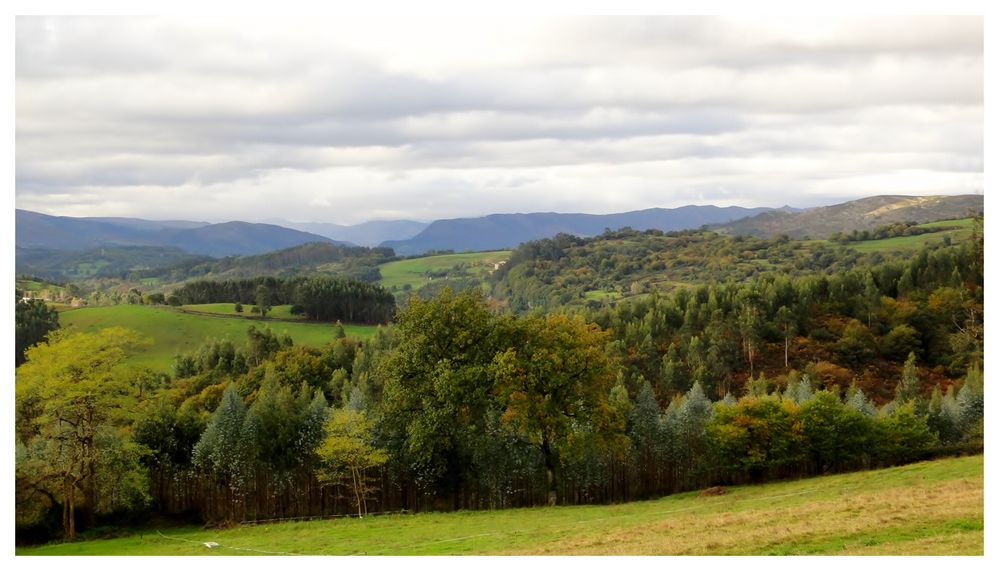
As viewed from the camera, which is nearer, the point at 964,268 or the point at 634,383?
the point at 634,383

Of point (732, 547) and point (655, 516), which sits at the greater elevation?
point (732, 547)

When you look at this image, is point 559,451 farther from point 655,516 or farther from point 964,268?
point 964,268

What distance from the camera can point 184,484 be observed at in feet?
152

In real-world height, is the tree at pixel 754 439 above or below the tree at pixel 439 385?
below

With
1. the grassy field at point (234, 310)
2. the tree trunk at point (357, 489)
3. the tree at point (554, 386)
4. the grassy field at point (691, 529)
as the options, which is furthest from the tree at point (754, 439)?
the grassy field at point (234, 310)

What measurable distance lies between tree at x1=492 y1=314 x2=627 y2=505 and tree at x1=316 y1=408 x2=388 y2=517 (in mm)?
8050

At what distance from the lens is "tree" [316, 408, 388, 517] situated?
43.4 meters

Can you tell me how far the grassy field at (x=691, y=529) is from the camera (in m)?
24.7

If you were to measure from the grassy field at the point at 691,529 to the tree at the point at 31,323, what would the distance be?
105 meters

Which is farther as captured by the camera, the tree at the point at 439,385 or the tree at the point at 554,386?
the tree at the point at 554,386

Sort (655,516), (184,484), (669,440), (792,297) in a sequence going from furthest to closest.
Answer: (792,297), (669,440), (184,484), (655,516)

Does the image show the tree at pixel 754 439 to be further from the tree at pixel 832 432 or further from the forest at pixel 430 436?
the tree at pixel 832 432

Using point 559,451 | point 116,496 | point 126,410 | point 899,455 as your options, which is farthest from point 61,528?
point 899,455

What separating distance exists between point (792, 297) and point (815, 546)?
117271 millimetres
